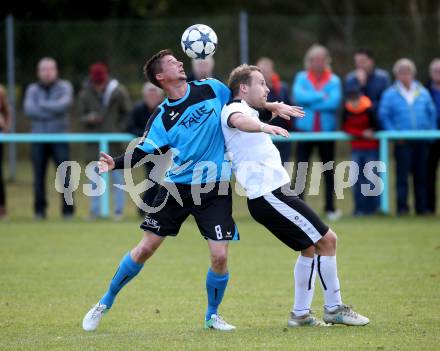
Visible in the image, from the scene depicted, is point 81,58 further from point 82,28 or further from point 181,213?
point 181,213

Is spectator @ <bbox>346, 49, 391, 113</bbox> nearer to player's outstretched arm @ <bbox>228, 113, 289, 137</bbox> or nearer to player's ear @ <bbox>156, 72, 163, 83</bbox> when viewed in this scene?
player's ear @ <bbox>156, 72, 163, 83</bbox>

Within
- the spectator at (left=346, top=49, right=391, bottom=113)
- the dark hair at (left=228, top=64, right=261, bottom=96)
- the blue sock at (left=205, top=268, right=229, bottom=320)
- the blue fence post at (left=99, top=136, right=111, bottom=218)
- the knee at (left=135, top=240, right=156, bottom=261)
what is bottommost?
the blue sock at (left=205, top=268, right=229, bottom=320)

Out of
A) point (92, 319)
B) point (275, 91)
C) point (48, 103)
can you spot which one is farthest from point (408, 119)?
point (92, 319)

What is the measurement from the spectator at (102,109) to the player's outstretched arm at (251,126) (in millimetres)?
7343

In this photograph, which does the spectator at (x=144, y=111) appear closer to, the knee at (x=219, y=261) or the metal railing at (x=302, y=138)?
the metal railing at (x=302, y=138)

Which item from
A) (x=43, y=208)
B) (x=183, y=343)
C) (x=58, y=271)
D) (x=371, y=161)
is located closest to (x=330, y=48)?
(x=371, y=161)

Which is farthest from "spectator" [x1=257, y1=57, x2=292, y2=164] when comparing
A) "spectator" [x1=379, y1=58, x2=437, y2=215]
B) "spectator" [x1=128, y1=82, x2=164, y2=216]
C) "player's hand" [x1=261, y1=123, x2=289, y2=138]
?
"player's hand" [x1=261, y1=123, x2=289, y2=138]

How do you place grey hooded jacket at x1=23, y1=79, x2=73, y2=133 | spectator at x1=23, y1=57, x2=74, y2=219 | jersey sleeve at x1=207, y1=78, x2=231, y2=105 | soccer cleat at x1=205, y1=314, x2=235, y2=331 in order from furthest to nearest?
grey hooded jacket at x1=23, y1=79, x2=73, y2=133 < spectator at x1=23, y1=57, x2=74, y2=219 < jersey sleeve at x1=207, y1=78, x2=231, y2=105 < soccer cleat at x1=205, y1=314, x2=235, y2=331

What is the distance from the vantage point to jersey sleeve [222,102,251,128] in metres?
6.52

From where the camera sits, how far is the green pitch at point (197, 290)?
6.24 meters

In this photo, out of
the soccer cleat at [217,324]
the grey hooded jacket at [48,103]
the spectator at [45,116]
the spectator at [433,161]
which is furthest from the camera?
the grey hooded jacket at [48,103]

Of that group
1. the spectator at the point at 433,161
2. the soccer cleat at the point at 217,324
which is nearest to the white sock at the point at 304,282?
the soccer cleat at the point at 217,324

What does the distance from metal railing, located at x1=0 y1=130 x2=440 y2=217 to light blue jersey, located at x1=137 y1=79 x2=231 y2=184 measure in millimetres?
6107

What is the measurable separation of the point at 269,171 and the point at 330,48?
12.8m
